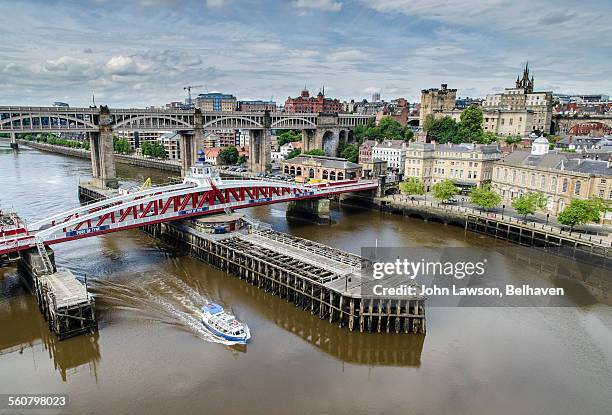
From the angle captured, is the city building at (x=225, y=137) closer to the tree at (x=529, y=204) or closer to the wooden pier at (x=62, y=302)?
the tree at (x=529, y=204)

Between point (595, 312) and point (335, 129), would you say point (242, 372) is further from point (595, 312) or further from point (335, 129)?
point (335, 129)

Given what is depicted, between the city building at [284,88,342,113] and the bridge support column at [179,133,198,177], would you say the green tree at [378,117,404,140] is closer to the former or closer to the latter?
the bridge support column at [179,133,198,177]

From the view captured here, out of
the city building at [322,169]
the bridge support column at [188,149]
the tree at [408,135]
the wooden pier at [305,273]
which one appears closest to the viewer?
the wooden pier at [305,273]

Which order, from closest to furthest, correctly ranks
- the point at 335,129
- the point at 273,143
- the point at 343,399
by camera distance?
the point at 343,399 < the point at 335,129 < the point at 273,143

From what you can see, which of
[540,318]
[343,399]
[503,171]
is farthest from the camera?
[503,171]

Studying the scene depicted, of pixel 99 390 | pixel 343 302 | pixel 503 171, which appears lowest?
pixel 99 390

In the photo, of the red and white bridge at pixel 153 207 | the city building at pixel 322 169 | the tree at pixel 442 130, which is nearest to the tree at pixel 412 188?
the red and white bridge at pixel 153 207

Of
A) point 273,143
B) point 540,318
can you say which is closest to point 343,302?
point 540,318
